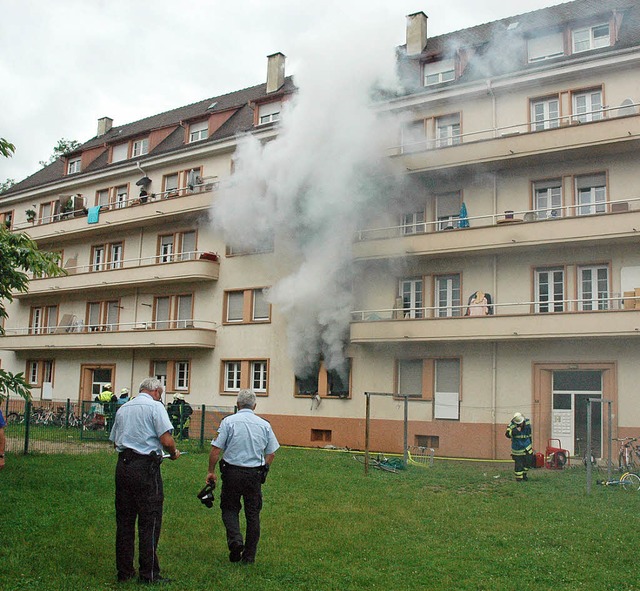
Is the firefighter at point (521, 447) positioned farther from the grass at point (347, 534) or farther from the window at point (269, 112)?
the window at point (269, 112)

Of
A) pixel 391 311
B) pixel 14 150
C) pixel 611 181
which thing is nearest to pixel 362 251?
pixel 391 311

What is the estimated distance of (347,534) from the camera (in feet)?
32.3

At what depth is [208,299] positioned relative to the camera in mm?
30719

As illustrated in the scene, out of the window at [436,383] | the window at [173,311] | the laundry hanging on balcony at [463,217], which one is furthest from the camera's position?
the window at [173,311]

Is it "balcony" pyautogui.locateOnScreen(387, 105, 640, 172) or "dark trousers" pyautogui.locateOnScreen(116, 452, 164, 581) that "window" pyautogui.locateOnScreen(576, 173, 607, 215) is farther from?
"dark trousers" pyautogui.locateOnScreen(116, 452, 164, 581)

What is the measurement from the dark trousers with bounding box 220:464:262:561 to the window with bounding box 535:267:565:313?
1658 cm

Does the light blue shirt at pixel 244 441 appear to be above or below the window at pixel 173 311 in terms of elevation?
below

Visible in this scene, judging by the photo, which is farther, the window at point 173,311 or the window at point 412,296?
the window at point 173,311

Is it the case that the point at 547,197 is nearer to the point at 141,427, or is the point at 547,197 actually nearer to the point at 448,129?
the point at 448,129

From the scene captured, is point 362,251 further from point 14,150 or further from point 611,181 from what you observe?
point 14,150

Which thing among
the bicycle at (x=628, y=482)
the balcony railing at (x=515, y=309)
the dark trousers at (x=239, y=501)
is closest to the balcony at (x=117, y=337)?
the balcony railing at (x=515, y=309)

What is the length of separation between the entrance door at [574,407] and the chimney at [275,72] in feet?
60.0

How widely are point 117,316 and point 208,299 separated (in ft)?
19.8

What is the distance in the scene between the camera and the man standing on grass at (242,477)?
782cm
